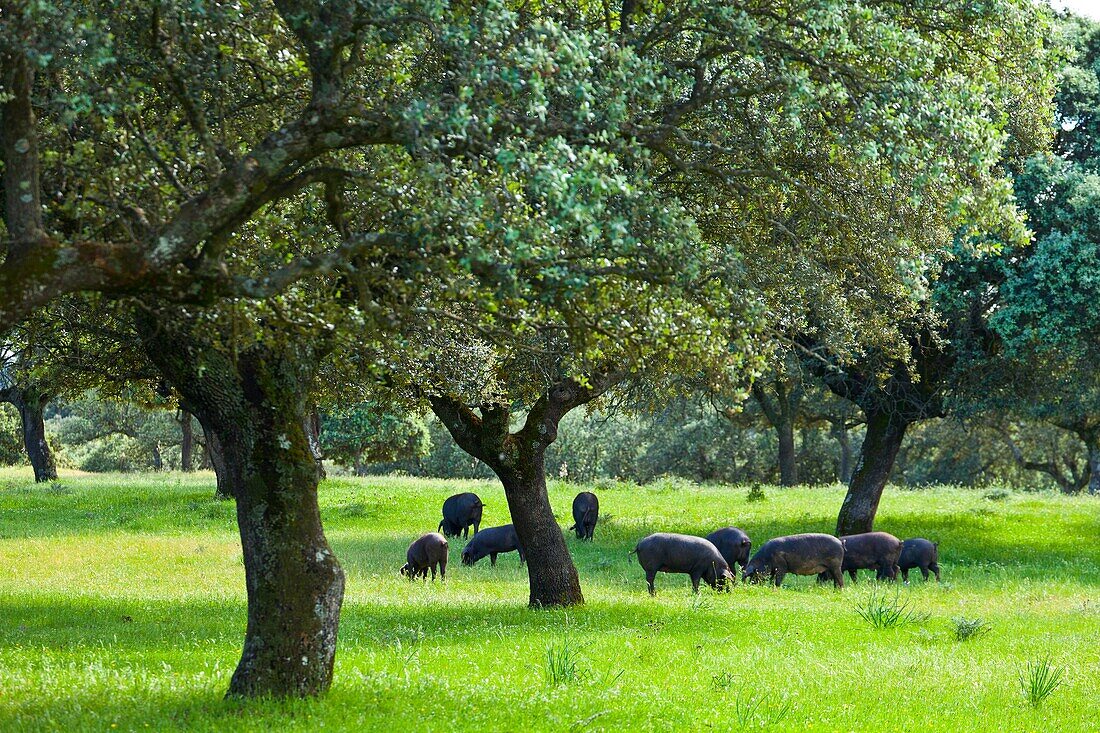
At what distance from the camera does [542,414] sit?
19.8m

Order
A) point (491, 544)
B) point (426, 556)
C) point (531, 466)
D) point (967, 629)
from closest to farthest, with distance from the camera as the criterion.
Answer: point (967, 629) → point (531, 466) → point (426, 556) → point (491, 544)

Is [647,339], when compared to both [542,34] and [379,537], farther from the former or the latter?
[379,537]

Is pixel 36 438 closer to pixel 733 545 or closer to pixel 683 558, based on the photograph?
pixel 733 545

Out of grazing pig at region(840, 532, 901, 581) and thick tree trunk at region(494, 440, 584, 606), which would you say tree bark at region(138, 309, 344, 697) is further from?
grazing pig at region(840, 532, 901, 581)

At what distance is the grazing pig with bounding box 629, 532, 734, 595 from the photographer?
24.2 metres

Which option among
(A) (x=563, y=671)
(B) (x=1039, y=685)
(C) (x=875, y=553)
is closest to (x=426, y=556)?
(C) (x=875, y=553)

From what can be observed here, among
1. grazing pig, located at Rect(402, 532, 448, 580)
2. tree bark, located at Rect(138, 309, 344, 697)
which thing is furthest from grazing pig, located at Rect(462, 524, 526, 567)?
tree bark, located at Rect(138, 309, 344, 697)

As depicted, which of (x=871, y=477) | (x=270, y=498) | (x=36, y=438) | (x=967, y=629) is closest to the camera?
(x=270, y=498)

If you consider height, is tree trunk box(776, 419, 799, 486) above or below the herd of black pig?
above

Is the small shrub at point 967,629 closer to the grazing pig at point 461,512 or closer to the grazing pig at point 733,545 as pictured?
the grazing pig at point 733,545

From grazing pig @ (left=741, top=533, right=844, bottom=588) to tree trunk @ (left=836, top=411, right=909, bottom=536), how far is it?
21.3ft

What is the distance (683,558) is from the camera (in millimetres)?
24312

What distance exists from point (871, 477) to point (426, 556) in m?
13.9

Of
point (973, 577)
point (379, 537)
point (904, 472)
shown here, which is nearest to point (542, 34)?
point (973, 577)
